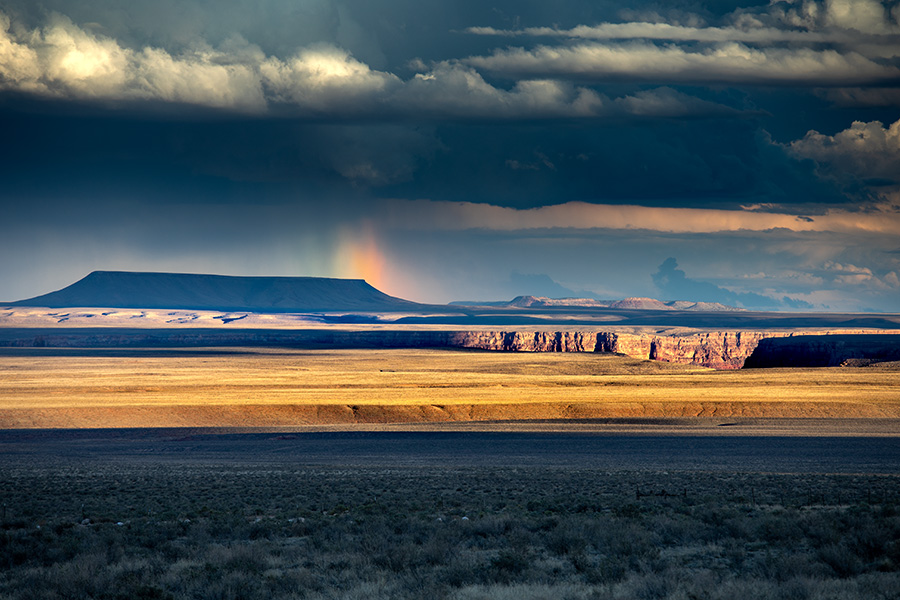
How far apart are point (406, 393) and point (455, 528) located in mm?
51670

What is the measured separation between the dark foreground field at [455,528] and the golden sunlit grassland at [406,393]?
20.7 metres

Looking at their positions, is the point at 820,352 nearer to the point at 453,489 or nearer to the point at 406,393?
the point at 406,393

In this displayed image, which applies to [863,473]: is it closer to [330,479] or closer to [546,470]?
[546,470]

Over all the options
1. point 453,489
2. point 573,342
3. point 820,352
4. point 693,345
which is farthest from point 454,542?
point 573,342

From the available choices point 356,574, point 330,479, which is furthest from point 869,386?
point 356,574

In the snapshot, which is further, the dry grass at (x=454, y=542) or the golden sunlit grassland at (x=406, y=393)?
the golden sunlit grassland at (x=406, y=393)

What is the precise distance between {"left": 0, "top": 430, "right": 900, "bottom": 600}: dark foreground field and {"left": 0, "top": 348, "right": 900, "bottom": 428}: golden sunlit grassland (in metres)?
20.7

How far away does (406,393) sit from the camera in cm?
6881

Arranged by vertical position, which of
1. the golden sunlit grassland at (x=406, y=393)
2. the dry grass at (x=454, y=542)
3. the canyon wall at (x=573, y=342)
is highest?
the canyon wall at (x=573, y=342)

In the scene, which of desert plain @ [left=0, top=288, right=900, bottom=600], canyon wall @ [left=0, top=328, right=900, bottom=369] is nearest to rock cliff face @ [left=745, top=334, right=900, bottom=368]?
canyon wall @ [left=0, top=328, right=900, bottom=369]

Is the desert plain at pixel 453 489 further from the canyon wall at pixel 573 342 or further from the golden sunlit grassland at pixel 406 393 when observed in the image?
the canyon wall at pixel 573 342

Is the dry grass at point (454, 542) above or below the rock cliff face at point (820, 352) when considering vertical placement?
below

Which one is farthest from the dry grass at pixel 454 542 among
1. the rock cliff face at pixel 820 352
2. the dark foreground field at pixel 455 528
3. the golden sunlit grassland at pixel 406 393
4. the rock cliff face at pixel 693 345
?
the rock cliff face at pixel 693 345

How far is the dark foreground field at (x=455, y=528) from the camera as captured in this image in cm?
1300
